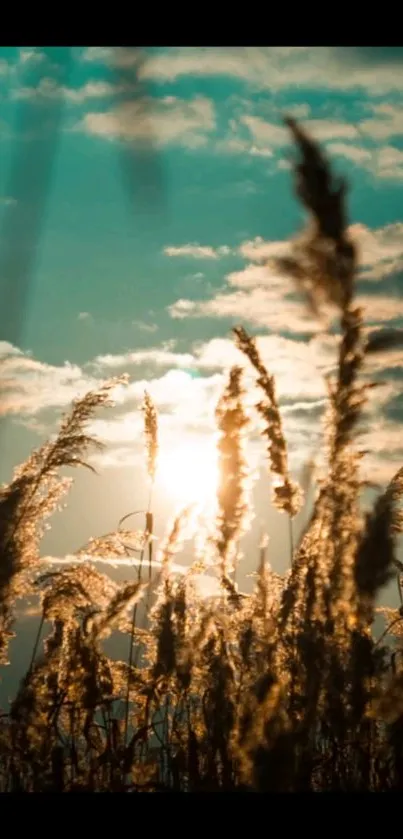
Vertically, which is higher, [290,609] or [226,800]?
[290,609]

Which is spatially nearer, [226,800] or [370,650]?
[226,800]

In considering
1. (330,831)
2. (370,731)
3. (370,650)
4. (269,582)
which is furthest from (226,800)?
(269,582)

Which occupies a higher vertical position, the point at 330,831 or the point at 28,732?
the point at 28,732

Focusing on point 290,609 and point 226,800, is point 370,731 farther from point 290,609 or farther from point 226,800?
point 226,800

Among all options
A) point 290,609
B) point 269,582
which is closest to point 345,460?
point 290,609

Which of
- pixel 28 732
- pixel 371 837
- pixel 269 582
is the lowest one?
pixel 371 837
